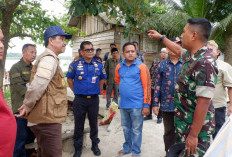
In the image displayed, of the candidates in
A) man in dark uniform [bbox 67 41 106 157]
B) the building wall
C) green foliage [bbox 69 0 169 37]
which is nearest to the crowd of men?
man in dark uniform [bbox 67 41 106 157]

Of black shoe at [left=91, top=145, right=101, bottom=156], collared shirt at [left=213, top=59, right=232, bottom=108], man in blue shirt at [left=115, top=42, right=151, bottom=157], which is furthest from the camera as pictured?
black shoe at [left=91, top=145, right=101, bottom=156]

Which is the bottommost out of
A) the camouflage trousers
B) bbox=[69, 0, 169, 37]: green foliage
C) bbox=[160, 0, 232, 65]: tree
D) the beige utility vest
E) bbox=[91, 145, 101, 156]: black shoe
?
bbox=[91, 145, 101, 156]: black shoe

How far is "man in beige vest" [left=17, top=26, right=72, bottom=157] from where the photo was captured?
2164 millimetres

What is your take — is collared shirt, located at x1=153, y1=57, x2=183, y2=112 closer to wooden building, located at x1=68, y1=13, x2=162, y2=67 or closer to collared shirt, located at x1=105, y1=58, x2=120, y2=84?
collared shirt, located at x1=105, y1=58, x2=120, y2=84

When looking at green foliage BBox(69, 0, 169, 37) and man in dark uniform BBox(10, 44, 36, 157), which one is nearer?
green foliage BBox(69, 0, 169, 37)

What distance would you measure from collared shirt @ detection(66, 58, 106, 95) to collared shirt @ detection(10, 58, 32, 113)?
810mm

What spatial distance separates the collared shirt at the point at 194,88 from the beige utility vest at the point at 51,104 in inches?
56.2

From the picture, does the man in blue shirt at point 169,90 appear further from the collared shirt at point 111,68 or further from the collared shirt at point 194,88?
the collared shirt at point 111,68

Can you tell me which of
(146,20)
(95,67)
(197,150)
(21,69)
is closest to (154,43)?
(146,20)

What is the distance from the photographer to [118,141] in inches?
173

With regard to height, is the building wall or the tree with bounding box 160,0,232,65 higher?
the tree with bounding box 160,0,232,65

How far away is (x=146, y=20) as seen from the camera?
537 cm

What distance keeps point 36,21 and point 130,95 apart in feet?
10.5

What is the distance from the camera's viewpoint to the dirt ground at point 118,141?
151 inches
